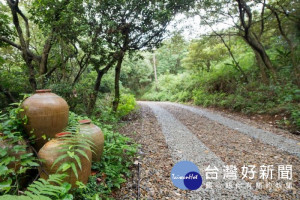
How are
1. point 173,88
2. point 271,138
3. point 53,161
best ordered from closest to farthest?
point 53,161, point 271,138, point 173,88

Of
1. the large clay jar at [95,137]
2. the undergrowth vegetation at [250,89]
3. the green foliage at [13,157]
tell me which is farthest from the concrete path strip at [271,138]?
the green foliage at [13,157]

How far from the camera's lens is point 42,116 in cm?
210

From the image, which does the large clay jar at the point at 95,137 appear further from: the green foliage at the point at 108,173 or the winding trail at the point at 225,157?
the winding trail at the point at 225,157

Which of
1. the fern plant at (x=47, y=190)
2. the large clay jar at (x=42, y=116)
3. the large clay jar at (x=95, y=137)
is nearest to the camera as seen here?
the fern plant at (x=47, y=190)

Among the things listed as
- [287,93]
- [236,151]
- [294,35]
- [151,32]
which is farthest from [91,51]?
[294,35]

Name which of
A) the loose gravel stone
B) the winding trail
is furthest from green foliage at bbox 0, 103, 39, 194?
the loose gravel stone

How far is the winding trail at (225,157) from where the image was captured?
7.11 ft

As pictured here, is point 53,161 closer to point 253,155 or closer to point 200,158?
point 200,158

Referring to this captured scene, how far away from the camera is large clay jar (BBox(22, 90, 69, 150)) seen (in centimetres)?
209

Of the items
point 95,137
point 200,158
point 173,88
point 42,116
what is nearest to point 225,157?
point 200,158

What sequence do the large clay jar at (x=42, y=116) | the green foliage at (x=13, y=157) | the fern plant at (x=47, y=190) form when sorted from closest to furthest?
the fern plant at (x=47, y=190)
the green foliage at (x=13, y=157)
the large clay jar at (x=42, y=116)

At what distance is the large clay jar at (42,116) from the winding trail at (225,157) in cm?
139

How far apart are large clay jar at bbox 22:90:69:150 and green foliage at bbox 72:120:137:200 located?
74cm

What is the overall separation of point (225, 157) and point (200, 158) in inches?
18.0
